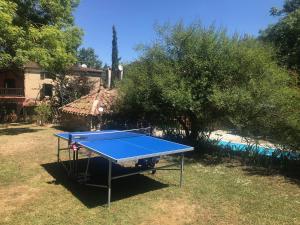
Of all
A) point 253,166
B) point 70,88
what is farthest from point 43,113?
point 253,166

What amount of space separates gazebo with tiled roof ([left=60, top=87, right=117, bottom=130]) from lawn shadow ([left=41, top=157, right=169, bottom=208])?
7.99 metres

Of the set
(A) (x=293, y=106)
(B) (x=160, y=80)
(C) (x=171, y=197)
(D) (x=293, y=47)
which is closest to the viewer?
(C) (x=171, y=197)

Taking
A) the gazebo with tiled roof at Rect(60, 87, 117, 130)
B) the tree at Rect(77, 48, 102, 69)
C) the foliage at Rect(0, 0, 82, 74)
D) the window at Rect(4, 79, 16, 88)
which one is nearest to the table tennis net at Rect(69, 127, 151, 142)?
the gazebo with tiled roof at Rect(60, 87, 117, 130)

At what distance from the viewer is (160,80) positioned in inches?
548

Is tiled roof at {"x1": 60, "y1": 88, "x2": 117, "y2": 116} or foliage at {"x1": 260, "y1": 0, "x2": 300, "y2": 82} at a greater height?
foliage at {"x1": 260, "y1": 0, "x2": 300, "y2": 82}

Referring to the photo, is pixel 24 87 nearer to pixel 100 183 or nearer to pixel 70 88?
pixel 70 88

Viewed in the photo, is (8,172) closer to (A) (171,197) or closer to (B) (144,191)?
(B) (144,191)

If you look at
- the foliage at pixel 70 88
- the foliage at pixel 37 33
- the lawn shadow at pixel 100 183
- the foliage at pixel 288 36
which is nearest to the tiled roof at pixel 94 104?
the foliage at pixel 37 33

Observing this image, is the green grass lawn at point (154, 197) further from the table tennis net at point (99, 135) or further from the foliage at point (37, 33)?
the foliage at point (37, 33)

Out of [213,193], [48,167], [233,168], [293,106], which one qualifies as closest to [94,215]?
[213,193]

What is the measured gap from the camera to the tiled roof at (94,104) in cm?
2048

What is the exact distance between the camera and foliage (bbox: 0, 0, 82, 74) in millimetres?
18047

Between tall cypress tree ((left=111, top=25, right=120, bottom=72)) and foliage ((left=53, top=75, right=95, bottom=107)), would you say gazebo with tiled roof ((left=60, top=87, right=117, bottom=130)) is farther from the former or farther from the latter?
tall cypress tree ((left=111, top=25, right=120, bottom=72))

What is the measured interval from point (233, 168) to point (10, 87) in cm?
2834
